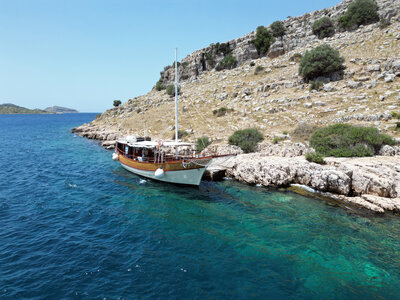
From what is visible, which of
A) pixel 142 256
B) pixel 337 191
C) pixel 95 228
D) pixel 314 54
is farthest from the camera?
Answer: pixel 314 54

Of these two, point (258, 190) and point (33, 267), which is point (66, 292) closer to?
point (33, 267)

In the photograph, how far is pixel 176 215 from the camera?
15.8m

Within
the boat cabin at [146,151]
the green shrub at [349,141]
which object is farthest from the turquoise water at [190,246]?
the green shrub at [349,141]

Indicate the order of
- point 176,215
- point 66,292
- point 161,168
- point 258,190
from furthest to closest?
point 161,168, point 258,190, point 176,215, point 66,292

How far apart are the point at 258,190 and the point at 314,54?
99.2ft

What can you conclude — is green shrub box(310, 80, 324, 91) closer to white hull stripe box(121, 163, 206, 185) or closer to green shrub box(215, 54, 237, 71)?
white hull stripe box(121, 163, 206, 185)

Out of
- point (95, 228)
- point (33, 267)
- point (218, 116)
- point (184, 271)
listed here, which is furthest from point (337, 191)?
point (218, 116)

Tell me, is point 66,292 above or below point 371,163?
below

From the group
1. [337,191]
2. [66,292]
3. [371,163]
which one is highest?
[371,163]

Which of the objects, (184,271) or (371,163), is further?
(371,163)

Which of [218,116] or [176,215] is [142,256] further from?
[218,116]

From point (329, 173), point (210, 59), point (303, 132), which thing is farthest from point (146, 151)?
point (210, 59)

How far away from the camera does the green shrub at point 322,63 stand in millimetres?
36281

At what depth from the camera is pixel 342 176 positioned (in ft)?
56.3
